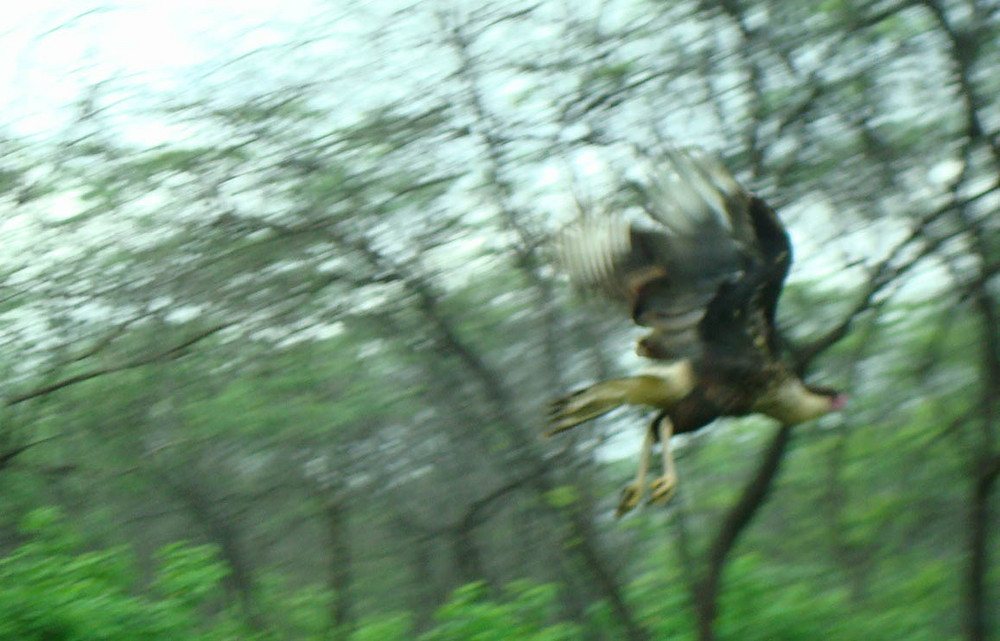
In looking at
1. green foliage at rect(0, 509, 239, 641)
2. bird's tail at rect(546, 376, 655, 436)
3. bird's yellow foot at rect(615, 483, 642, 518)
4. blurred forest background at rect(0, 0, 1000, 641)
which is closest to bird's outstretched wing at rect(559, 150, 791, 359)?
bird's tail at rect(546, 376, 655, 436)

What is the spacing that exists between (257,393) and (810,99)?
266 cm

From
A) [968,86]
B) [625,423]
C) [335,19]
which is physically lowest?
[625,423]

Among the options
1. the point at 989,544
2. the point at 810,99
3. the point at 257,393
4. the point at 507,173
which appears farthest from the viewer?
the point at 989,544

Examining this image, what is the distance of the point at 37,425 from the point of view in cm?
568

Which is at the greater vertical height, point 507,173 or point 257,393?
point 507,173

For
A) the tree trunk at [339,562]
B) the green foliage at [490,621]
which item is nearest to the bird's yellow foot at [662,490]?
the green foliage at [490,621]

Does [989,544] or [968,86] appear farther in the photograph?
[989,544]

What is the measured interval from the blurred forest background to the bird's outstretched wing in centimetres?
177

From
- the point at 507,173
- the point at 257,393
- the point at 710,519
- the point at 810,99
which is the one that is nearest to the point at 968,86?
the point at 810,99

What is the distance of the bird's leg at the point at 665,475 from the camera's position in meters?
2.61

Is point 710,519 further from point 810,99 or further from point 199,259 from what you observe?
point 199,259

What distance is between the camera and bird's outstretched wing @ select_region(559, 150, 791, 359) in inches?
106

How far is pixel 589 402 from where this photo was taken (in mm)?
2627

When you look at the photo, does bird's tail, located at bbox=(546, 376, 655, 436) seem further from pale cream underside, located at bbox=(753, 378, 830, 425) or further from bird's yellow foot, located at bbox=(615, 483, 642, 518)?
pale cream underside, located at bbox=(753, 378, 830, 425)
